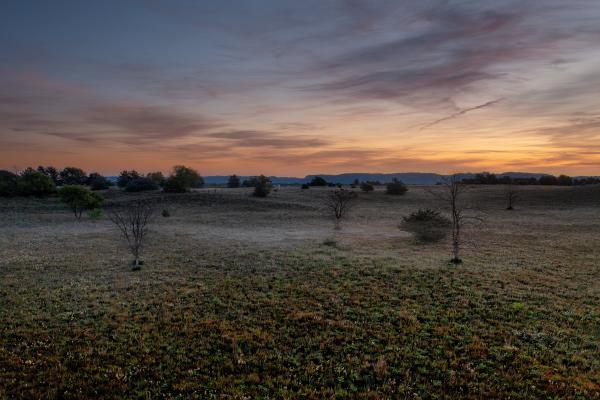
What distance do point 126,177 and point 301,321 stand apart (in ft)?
453

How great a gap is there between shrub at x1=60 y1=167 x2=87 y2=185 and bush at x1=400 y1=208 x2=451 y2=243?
5612 inches

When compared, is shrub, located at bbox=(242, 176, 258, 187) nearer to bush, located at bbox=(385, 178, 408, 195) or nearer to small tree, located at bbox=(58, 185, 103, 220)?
bush, located at bbox=(385, 178, 408, 195)

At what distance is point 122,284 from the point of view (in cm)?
2170

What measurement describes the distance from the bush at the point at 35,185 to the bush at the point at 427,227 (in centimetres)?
8565

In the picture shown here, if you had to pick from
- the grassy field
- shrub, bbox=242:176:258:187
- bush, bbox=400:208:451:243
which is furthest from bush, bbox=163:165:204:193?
bush, bbox=400:208:451:243

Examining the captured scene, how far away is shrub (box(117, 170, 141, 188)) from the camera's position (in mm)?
130825

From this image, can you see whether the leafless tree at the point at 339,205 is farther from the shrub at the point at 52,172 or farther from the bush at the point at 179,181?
the shrub at the point at 52,172

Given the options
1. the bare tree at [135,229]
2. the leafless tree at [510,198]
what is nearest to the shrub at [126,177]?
the bare tree at [135,229]

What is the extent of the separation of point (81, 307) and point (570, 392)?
20.5 metres

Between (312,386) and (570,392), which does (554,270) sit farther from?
(312,386)

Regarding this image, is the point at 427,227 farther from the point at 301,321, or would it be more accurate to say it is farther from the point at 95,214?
the point at 95,214

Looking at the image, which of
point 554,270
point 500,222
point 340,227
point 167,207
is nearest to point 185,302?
point 554,270

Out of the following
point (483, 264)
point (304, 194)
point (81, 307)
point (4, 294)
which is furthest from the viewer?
point (304, 194)

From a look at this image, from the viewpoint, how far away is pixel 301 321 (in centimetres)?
1570
